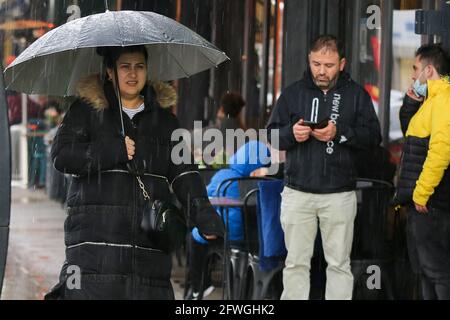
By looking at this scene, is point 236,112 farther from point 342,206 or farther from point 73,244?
point 73,244

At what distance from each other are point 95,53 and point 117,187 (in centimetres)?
105

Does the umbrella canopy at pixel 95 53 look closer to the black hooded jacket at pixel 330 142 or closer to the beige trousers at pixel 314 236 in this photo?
the black hooded jacket at pixel 330 142

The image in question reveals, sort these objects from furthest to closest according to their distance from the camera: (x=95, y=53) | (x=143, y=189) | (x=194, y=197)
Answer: (x=95, y=53), (x=194, y=197), (x=143, y=189)

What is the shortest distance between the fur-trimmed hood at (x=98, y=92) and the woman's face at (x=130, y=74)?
9cm

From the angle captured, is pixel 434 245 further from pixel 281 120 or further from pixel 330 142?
pixel 281 120

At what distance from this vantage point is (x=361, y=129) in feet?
24.1

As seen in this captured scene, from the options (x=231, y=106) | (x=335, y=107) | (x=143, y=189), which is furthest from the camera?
(x=231, y=106)

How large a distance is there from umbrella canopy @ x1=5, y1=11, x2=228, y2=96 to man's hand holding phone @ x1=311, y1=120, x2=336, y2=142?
1.11m

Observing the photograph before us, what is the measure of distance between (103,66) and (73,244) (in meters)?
0.98

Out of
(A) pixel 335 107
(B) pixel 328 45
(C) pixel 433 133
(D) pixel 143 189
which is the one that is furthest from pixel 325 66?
(D) pixel 143 189

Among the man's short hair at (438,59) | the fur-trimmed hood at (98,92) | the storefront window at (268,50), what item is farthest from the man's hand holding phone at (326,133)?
the storefront window at (268,50)

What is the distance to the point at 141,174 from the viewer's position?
5.46 metres

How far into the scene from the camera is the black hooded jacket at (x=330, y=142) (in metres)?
7.31
